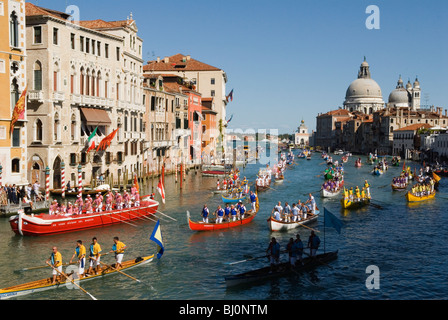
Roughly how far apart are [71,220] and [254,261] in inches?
383

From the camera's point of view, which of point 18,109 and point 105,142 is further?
point 105,142

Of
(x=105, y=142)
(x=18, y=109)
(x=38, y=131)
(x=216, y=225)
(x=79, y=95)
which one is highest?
(x=79, y=95)

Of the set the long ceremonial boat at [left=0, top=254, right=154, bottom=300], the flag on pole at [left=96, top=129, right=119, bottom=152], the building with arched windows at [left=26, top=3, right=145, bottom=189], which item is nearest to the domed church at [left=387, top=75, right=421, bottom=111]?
the building with arched windows at [left=26, top=3, right=145, bottom=189]

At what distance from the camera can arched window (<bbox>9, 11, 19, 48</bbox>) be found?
31203 mm

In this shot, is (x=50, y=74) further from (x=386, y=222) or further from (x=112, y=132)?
(x=386, y=222)

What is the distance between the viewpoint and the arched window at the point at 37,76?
34.7 meters

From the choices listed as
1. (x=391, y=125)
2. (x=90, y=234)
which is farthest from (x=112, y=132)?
(x=391, y=125)

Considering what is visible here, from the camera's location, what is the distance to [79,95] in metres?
37.2

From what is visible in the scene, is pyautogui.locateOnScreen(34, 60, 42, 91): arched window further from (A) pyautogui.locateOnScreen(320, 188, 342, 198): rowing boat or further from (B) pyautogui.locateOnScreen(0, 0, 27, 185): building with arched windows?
(A) pyautogui.locateOnScreen(320, 188, 342, 198): rowing boat

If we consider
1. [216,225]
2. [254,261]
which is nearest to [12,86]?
[216,225]

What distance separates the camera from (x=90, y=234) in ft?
81.8

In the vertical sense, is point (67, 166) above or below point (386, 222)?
above

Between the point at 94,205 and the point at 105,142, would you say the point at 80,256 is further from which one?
the point at 105,142

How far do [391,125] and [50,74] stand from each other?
364ft
